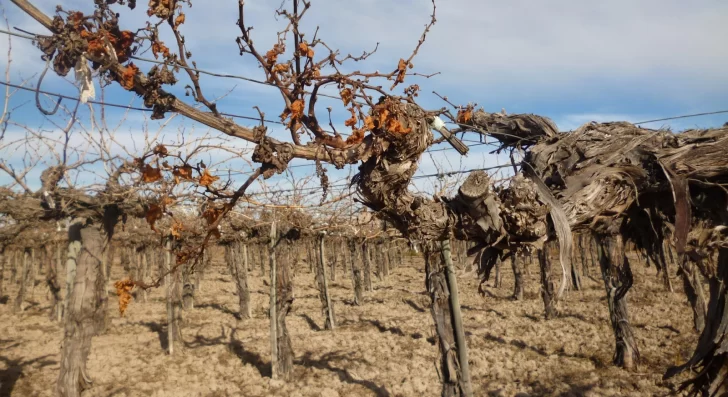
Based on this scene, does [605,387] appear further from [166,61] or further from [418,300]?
[418,300]

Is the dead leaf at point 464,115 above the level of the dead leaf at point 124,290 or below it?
above

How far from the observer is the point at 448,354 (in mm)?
5379

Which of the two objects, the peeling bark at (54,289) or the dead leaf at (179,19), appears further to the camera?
the peeling bark at (54,289)

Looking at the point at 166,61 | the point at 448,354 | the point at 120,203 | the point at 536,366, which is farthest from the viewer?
the point at 536,366

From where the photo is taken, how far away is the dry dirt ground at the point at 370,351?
8180mm

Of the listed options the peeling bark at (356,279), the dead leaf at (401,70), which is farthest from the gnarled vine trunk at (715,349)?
the peeling bark at (356,279)

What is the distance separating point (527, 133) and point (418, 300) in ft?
46.1

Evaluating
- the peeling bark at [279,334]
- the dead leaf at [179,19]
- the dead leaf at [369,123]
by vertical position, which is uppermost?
the dead leaf at [179,19]

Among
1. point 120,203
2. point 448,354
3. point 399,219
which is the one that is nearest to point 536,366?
point 448,354

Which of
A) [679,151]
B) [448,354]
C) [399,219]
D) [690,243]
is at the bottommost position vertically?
[448,354]

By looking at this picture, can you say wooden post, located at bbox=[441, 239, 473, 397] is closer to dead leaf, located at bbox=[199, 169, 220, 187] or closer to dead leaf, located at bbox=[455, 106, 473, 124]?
dead leaf, located at bbox=[455, 106, 473, 124]

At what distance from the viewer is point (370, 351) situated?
10.4m

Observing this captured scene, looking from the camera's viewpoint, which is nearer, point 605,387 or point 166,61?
point 166,61

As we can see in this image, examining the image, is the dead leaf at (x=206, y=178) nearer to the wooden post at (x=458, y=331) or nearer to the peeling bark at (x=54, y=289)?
the wooden post at (x=458, y=331)
